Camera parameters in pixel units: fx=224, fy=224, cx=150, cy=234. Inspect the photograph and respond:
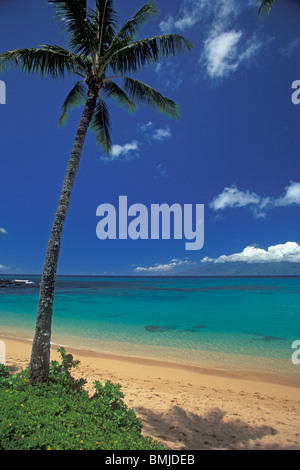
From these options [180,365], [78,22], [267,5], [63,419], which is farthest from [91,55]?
[180,365]

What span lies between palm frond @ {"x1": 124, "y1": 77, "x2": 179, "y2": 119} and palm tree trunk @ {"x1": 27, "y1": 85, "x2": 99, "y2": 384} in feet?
10.5

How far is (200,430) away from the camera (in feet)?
15.6

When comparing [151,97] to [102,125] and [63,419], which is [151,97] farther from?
[63,419]

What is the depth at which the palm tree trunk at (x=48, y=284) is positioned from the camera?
4.75 metres

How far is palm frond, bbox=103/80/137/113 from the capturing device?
802 centimetres

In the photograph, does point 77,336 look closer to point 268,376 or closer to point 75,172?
point 268,376

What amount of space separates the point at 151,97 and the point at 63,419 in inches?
357

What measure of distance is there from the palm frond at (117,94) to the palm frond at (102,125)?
0.44 m

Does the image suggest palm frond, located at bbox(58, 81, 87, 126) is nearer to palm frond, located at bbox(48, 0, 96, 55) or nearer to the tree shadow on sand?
palm frond, located at bbox(48, 0, 96, 55)

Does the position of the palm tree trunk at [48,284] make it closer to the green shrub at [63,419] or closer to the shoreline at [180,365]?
the green shrub at [63,419]

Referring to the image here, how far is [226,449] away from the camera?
166 inches

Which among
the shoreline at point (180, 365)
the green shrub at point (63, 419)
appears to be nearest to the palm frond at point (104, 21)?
the green shrub at point (63, 419)
